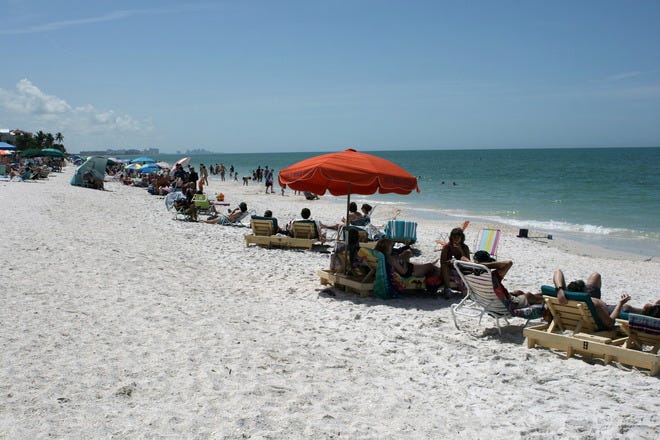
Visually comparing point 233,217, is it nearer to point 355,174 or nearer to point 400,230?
point 400,230

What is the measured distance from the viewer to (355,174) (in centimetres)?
644

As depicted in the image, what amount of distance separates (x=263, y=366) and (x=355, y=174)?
2903mm

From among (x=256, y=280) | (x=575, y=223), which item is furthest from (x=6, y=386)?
(x=575, y=223)

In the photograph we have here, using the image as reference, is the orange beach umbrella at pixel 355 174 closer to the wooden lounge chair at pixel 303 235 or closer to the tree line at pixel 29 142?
the wooden lounge chair at pixel 303 235

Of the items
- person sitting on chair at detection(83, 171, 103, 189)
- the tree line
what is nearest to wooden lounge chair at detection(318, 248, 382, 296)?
person sitting on chair at detection(83, 171, 103, 189)

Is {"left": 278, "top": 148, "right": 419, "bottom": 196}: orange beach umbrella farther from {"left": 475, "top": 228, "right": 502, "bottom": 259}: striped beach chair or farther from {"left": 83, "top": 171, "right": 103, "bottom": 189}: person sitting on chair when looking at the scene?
{"left": 83, "top": 171, "right": 103, "bottom": 189}: person sitting on chair

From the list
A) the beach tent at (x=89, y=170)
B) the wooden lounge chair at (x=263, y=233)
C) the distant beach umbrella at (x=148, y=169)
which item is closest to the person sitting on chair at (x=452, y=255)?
the wooden lounge chair at (x=263, y=233)

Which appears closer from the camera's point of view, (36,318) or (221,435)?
(221,435)

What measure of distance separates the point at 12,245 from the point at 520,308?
25.2 feet

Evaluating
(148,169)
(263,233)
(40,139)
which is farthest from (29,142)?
(263,233)

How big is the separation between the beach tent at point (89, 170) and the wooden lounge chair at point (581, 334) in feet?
80.0

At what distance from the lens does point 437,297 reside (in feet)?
22.9

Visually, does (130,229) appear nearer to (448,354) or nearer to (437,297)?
(437,297)

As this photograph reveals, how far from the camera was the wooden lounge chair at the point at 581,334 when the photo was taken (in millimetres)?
4469
